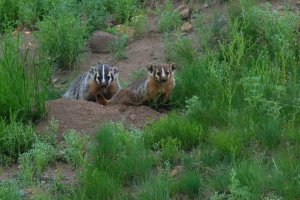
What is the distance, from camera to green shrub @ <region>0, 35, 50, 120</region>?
909cm

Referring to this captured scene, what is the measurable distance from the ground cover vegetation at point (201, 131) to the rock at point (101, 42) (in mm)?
1194

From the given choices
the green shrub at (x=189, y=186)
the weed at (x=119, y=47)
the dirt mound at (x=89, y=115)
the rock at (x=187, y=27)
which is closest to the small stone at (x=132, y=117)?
the dirt mound at (x=89, y=115)

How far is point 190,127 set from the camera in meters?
8.70

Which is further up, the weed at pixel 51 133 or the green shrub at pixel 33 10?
the green shrub at pixel 33 10

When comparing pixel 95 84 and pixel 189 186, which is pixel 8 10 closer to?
pixel 95 84

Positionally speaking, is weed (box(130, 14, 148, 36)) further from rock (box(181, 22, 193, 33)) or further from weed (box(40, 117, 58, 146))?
weed (box(40, 117, 58, 146))

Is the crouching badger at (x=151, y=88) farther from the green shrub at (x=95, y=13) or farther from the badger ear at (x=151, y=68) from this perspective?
the green shrub at (x=95, y=13)

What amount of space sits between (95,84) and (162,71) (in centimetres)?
136

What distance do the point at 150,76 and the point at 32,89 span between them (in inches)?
69.4

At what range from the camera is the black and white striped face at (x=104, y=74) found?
36.1 ft

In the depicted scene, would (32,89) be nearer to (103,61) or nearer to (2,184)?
(2,184)

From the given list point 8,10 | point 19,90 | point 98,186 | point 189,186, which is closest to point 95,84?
point 19,90

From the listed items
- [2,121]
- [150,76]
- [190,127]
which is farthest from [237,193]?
[150,76]

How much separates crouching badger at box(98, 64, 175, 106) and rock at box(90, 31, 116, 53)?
1692 mm
